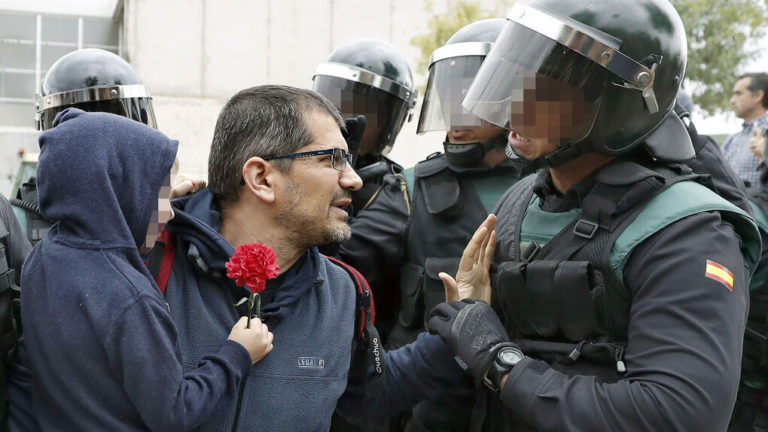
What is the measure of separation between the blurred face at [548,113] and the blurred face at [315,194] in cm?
57

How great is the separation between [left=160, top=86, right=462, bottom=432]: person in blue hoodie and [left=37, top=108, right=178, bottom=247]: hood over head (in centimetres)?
26

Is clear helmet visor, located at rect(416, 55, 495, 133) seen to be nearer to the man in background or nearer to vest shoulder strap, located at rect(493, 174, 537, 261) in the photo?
vest shoulder strap, located at rect(493, 174, 537, 261)

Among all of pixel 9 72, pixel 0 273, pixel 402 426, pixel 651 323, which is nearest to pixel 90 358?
pixel 0 273

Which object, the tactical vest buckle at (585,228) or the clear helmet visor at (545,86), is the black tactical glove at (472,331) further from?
the clear helmet visor at (545,86)

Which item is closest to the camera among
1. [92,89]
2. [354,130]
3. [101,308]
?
[101,308]

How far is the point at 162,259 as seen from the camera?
216cm

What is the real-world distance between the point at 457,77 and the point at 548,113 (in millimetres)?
1371

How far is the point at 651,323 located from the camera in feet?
6.67

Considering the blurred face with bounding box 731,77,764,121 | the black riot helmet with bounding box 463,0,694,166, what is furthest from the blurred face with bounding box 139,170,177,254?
the blurred face with bounding box 731,77,764,121

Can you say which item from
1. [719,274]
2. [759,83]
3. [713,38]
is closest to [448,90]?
[719,274]

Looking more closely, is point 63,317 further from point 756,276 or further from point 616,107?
point 756,276

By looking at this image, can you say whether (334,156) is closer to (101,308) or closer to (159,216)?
(159,216)

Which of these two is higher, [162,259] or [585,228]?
[585,228]

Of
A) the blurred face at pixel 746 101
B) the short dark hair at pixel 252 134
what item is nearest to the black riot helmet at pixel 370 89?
the short dark hair at pixel 252 134
